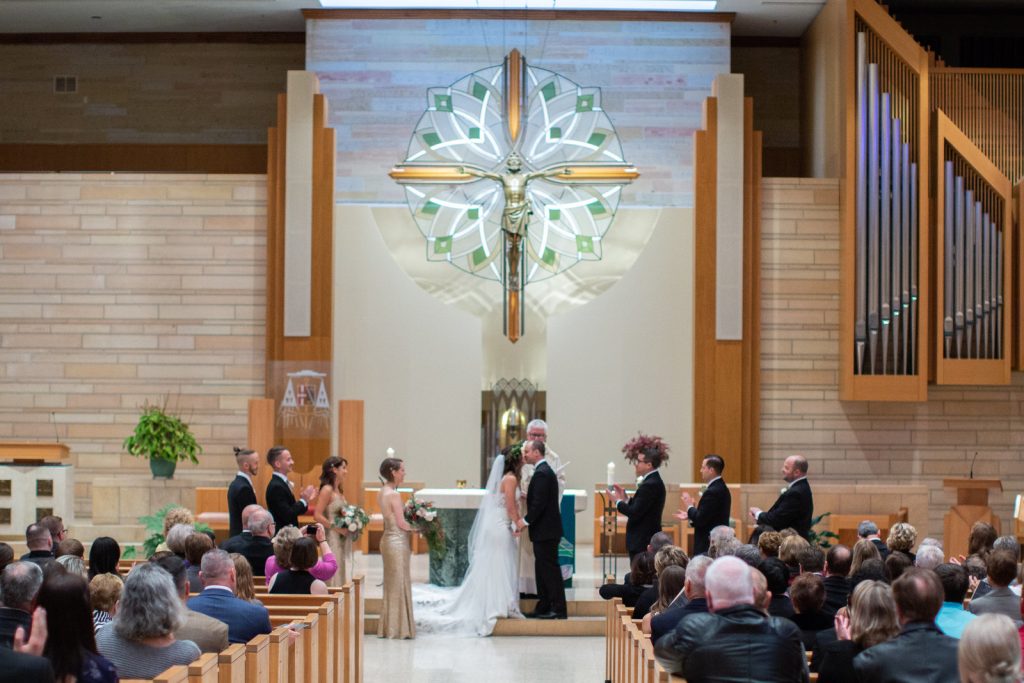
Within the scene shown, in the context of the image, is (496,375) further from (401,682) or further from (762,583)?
(762,583)

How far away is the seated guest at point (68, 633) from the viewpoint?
385cm

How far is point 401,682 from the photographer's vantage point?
25.2 ft

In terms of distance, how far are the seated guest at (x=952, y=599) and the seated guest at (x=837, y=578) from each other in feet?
1.51

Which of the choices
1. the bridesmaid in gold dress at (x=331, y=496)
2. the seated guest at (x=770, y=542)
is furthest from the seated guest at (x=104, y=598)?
the bridesmaid in gold dress at (x=331, y=496)

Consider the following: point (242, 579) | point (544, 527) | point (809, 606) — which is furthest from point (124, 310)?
point (809, 606)

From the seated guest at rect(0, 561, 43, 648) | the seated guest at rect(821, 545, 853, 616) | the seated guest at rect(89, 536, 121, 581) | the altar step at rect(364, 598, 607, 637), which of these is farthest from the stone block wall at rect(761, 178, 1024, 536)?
the seated guest at rect(0, 561, 43, 648)

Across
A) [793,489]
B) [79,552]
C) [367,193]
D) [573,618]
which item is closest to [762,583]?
[79,552]

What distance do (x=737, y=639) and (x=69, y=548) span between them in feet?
12.0

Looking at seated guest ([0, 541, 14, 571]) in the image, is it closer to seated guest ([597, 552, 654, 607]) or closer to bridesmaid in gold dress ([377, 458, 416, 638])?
seated guest ([597, 552, 654, 607])

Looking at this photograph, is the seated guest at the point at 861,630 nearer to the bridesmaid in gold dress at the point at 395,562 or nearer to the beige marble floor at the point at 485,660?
the beige marble floor at the point at 485,660

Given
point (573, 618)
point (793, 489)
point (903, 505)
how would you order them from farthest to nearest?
point (903, 505)
point (573, 618)
point (793, 489)

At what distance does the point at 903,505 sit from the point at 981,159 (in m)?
3.58

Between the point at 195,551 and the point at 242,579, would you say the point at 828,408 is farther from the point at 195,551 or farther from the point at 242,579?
the point at 242,579

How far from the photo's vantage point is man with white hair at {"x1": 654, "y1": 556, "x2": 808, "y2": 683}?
387cm
